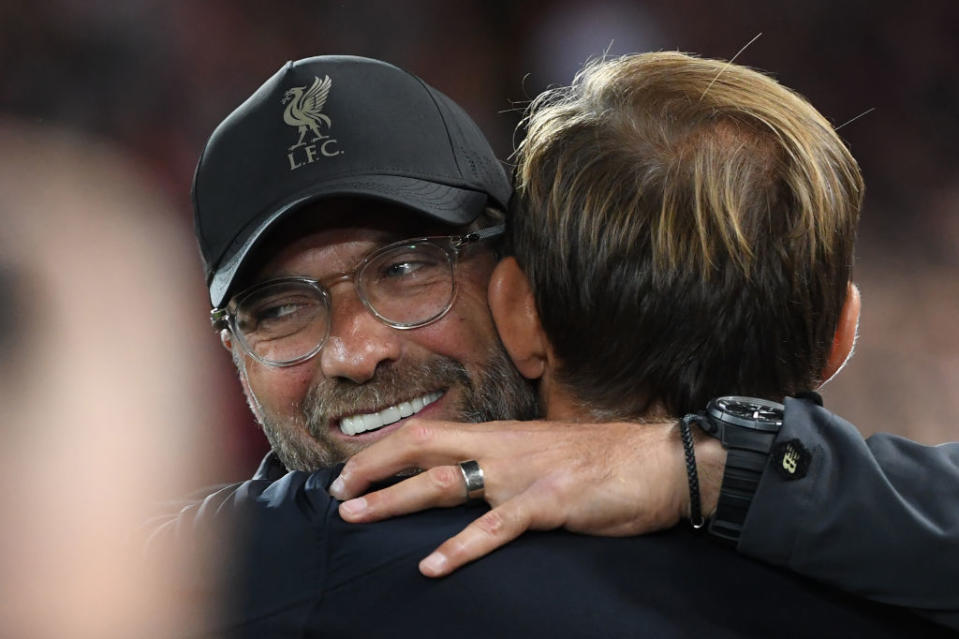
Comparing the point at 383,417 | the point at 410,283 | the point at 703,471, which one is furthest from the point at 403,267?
the point at 703,471

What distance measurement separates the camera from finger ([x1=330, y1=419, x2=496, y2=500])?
1413 mm

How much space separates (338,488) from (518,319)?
45 centimetres

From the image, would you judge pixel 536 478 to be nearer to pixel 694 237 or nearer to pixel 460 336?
pixel 694 237

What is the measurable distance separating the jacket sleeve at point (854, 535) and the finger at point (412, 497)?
366 mm

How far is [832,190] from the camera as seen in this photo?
155cm

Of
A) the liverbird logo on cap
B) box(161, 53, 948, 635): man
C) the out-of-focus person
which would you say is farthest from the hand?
the liverbird logo on cap

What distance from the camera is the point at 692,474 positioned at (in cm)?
139

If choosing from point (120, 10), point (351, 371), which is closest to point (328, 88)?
point (351, 371)

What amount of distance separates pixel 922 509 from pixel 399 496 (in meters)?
0.66

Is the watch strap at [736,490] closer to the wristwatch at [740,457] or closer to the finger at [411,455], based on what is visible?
the wristwatch at [740,457]

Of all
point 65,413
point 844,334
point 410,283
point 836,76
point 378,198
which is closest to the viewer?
point 65,413

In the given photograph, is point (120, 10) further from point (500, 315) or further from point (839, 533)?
point (839, 533)

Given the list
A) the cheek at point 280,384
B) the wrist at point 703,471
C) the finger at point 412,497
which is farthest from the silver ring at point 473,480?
the cheek at point 280,384

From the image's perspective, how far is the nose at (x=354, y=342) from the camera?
1.84 m
